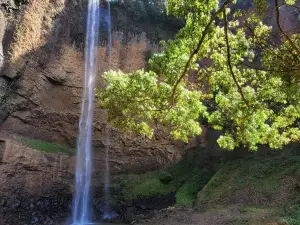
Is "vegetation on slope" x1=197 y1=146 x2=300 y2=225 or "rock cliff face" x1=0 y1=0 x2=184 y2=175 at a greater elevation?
"rock cliff face" x1=0 y1=0 x2=184 y2=175

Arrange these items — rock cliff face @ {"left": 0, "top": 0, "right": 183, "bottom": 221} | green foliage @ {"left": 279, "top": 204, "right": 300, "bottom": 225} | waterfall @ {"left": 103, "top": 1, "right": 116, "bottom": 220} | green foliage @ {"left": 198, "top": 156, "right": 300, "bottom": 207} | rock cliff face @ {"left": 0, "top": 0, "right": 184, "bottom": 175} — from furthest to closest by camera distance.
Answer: rock cliff face @ {"left": 0, "top": 0, "right": 184, "bottom": 175} < waterfall @ {"left": 103, "top": 1, "right": 116, "bottom": 220} < rock cliff face @ {"left": 0, "top": 0, "right": 183, "bottom": 221} < green foliage @ {"left": 198, "top": 156, "right": 300, "bottom": 207} < green foliage @ {"left": 279, "top": 204, "right": 300, "bottom": 225}

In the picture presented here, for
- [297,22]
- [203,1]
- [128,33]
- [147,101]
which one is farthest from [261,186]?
[128,33]

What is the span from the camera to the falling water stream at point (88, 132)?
14902mm

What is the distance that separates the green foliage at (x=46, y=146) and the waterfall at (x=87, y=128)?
2.23ft

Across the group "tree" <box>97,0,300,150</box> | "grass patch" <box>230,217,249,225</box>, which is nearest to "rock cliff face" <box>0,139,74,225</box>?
"tree" <box>97,0,300,150</box>

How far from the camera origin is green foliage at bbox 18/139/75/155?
47.9 feet

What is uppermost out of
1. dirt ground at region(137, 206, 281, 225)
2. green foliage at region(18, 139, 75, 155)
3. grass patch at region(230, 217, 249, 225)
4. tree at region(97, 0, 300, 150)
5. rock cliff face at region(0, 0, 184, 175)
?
rock cliff face at region(0, 0, 184, 175)

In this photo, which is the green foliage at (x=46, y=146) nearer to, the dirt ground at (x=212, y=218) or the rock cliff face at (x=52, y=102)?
the rock cliff face at (x=52, y=102)

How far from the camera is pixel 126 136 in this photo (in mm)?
18328

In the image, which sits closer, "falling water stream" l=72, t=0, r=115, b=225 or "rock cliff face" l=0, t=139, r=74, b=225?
"rock cliff face" l=0, t=139, r=74, b=225

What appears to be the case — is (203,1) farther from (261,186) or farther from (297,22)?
(297,22)

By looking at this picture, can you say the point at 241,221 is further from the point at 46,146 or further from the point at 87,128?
the point at 87,128

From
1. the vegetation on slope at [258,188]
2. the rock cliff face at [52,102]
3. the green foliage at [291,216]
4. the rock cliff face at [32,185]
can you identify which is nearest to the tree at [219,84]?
the green foliage at [291,216]

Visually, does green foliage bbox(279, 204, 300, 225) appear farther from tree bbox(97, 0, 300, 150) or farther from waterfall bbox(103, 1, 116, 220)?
waterfall bbox(103, 1, 116, 220)
